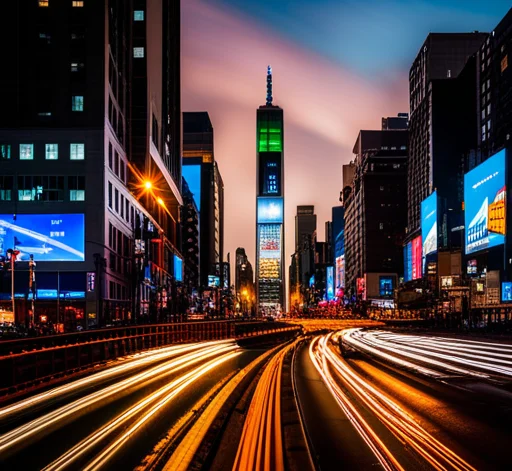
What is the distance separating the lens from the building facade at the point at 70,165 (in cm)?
8744

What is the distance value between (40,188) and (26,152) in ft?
17.4

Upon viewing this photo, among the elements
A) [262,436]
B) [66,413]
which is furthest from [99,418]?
[262,436]

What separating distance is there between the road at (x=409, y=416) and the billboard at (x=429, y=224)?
455ft

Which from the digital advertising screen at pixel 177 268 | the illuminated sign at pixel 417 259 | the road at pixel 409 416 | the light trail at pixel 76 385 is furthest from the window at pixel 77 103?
the illuminated sign at pixel 417 259

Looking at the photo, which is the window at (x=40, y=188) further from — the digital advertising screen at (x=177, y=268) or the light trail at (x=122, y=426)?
the digital advertising screen at (x=177, y=268)

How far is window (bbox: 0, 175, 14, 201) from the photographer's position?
88.7 m

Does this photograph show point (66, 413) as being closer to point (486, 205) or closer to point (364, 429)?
point (364, 429)

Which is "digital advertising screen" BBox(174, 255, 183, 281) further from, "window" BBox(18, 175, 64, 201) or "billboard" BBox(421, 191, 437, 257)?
"window" BBox(18, 175, 64, 201)

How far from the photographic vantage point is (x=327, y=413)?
17688 mm

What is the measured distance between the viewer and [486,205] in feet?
390

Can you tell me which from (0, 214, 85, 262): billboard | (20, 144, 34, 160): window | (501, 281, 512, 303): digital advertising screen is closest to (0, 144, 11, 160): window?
(20, 144, 34, 160): window

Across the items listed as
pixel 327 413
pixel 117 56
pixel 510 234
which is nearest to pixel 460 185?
pixel 510 234

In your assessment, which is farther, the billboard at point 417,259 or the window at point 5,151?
the billboard at point 417,259

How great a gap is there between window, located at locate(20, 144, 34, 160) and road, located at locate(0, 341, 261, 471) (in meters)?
67.5
